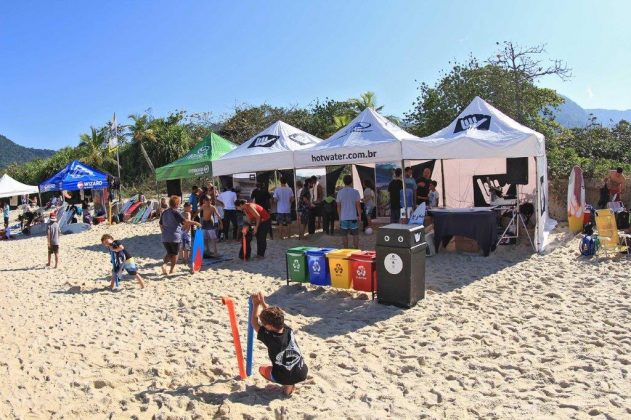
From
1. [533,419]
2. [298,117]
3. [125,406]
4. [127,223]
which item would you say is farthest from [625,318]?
[298,117]

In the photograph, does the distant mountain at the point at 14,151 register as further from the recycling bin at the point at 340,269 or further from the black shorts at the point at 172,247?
the recycling bin at the point at 340,269

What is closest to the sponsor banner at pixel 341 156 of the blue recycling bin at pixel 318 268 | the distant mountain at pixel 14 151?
the blue recycling bin at pixel 318 268

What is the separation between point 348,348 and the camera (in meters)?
4.75

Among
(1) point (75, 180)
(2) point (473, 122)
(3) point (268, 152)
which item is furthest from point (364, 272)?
(1) point (75, 180)

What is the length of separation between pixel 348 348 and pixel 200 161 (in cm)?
907

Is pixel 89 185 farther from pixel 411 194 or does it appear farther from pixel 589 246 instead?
pixel 589 246

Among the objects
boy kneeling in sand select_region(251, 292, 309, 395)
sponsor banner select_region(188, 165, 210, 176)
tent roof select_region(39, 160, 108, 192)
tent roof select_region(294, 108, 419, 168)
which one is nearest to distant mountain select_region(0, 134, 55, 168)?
tent roof select_region(39, 160, 108, 192)

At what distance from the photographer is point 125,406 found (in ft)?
12.0

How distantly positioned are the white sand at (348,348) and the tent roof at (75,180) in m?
9.69

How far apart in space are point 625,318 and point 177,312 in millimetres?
5147

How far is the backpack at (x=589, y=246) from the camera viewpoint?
26.2 ft

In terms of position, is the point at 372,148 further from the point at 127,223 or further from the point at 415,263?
the point at 127,223

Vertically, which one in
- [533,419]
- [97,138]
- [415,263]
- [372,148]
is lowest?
[533,419]

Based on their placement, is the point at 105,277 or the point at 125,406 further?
the point at 105,277
